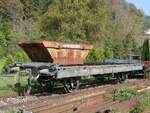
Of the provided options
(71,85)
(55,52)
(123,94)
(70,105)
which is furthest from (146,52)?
(70,105)

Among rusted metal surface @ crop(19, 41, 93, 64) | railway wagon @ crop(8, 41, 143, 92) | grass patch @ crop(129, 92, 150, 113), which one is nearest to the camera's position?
grass patch @ crop(129, 92, 150, 113)

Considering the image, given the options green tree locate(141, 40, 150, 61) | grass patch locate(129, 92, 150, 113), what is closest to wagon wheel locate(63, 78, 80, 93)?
grass patch locate(129, 92, 150, 113)

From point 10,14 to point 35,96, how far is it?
45.9 m

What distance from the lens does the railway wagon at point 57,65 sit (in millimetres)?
15414

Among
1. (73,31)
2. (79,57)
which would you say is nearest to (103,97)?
(79,57)

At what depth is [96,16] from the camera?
39.5 metres

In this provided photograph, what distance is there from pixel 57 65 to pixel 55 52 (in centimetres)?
131

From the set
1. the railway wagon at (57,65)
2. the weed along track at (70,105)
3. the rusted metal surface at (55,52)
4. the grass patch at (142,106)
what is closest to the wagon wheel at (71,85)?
the railway wagon at (57,65)

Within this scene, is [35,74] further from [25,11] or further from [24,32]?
[25,11]

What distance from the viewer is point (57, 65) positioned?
51.1 ft

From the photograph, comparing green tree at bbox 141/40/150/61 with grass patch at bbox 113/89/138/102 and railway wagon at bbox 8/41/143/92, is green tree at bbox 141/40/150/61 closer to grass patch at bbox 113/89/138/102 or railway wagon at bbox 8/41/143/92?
railway wagon at bbox 8/41/143/92

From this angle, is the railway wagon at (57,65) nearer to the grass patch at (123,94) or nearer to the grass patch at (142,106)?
the grass patch at (123,94)

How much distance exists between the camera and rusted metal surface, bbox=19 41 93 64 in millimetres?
16306

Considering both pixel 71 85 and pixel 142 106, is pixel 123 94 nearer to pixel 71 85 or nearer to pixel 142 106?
pixel 71 85
